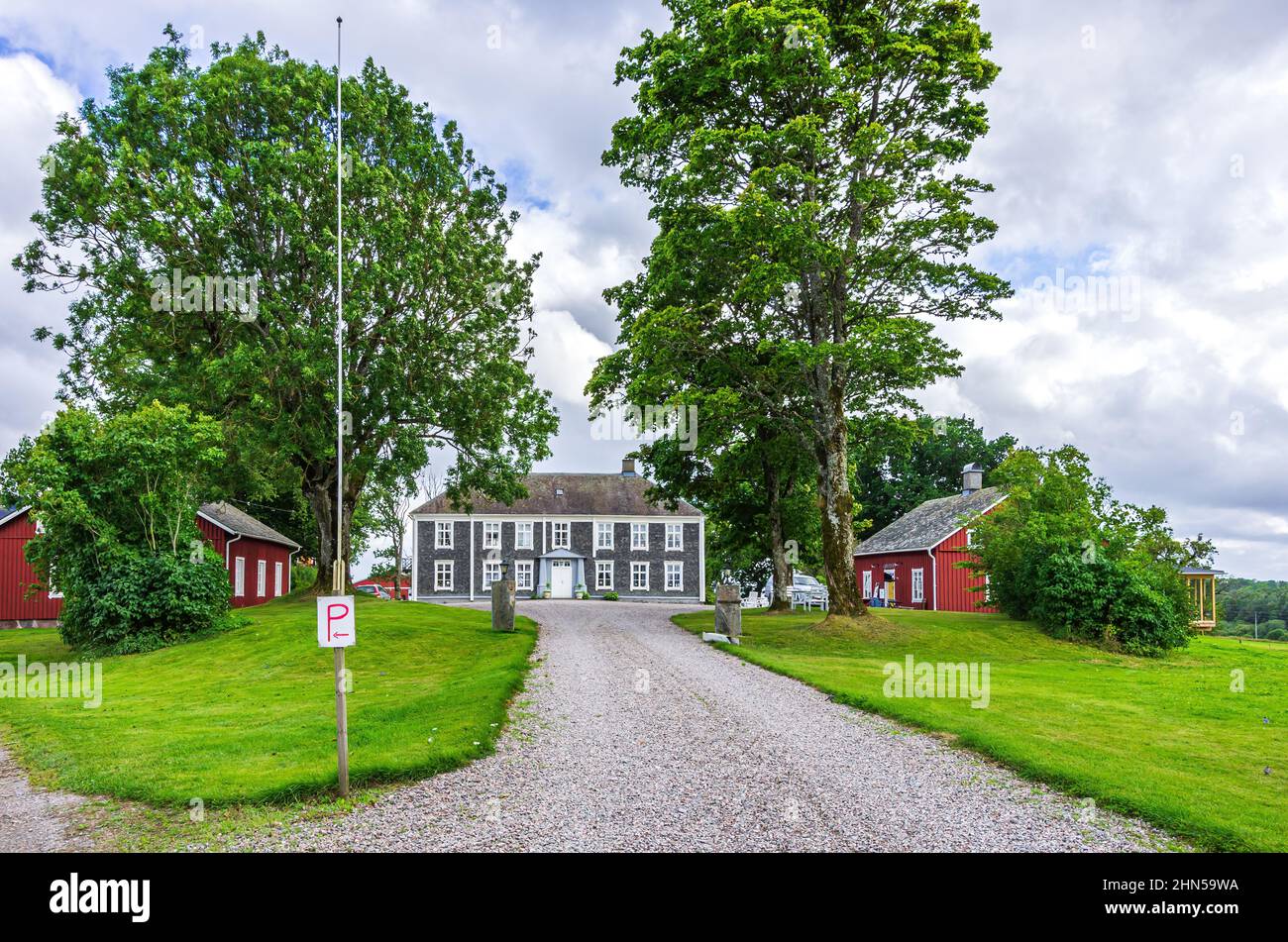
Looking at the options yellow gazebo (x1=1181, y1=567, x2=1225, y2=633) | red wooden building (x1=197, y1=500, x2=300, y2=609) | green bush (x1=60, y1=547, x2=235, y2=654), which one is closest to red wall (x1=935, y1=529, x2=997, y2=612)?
yellow gazebo (x1=1181, y1=567, x2=1225, y2=633)

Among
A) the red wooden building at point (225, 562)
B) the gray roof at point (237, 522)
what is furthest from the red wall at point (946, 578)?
the red wooden building at point (225, 562)

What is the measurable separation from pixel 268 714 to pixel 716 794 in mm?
7625

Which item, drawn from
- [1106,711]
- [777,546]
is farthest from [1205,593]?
[1106,711]

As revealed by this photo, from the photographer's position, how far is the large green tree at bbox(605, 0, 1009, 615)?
66.4ft

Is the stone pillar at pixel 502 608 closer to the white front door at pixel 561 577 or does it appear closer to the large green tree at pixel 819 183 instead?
the large green tree at pixel 819 183

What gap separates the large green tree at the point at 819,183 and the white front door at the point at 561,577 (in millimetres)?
27516

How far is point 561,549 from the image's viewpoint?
49.7 m

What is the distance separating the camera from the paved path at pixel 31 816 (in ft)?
20.7

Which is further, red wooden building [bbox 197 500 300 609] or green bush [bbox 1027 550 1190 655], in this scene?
red wooden building [bbox 197 500 300 609]

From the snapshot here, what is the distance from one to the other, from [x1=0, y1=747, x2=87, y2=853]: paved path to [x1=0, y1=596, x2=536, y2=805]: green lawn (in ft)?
0.85

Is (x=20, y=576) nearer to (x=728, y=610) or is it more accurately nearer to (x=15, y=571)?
(x=15, y=571)

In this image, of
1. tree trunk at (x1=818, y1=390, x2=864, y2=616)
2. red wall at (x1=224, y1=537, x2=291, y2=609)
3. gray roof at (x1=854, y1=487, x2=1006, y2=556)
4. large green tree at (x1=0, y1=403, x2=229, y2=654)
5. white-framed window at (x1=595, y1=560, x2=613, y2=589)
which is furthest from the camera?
white-framed window at (x1=595, y1=560, x2=613, y2=589)

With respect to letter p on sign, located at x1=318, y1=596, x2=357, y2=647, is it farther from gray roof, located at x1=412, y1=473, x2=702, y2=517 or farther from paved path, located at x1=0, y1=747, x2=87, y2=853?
gray roof, located at x1=412, y1=473, x2=702, y2=517
